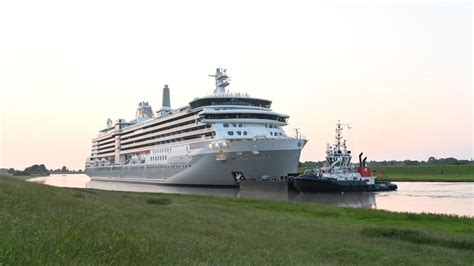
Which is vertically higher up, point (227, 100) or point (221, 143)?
point (227, 100)

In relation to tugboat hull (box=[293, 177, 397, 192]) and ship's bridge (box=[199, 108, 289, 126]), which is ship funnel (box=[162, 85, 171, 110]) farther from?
tugboat hull (box=[293, 177, 397, 192])

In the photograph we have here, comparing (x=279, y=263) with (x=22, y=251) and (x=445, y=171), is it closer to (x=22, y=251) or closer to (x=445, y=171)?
(x=22, y=251)

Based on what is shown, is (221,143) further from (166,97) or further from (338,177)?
(166,97)

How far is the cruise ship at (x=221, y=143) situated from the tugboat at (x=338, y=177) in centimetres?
524

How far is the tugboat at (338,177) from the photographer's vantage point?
6406 cm

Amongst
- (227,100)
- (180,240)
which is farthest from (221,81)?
(180,240)

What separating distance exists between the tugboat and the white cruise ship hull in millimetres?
4257

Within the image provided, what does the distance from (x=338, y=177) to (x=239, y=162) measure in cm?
1589

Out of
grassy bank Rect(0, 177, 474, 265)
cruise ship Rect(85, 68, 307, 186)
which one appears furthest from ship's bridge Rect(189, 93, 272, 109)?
grassy bank Rect(0, 177, 474, 265)

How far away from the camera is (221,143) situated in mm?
66312

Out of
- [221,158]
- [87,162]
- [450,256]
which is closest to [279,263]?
[450,256]

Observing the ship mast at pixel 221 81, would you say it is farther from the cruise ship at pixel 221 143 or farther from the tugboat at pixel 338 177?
the tugboat at pixel 338 177

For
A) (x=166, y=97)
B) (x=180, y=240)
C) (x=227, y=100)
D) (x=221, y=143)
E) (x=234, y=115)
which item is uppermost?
(x=166, y=97)

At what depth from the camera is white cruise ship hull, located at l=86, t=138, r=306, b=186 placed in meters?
64.9
